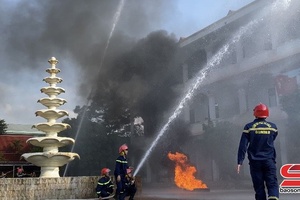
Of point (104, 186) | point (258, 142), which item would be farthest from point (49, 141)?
point (258, 142)

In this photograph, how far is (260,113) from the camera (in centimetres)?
581

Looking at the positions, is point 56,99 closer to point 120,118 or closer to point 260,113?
point 260,113

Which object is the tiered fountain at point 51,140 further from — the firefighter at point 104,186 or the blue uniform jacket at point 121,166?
the blue uniform jacket at point 121,166

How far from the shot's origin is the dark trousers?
550 centimetres

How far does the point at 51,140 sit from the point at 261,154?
10955mm

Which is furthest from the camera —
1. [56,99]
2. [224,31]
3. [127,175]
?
[224,31]

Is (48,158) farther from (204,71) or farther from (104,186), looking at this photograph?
(204,71)

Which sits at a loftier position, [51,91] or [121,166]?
[51,91]

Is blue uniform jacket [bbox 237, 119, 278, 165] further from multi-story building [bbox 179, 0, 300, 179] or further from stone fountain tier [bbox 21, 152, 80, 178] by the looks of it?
multi-story building [bbox 179, 0, 300, 179]

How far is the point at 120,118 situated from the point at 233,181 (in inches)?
412

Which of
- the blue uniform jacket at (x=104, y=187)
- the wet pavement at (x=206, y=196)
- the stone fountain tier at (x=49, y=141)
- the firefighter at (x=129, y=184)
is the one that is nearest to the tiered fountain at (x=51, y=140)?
the stone fountain tier at (x=49, y=141)

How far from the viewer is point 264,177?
5.63 m

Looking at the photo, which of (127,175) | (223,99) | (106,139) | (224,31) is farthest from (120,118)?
(127,175)

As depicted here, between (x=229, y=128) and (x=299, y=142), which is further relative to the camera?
(x=229, y=128)
